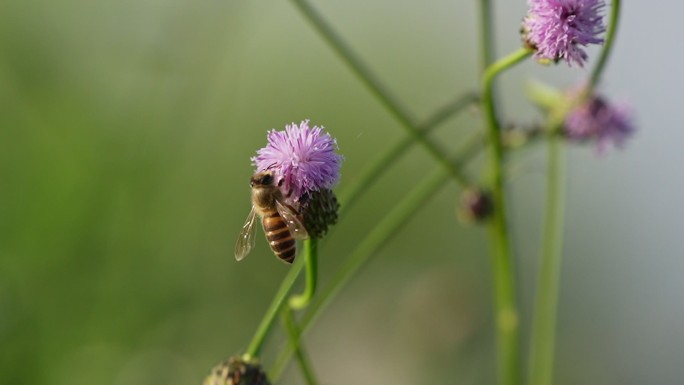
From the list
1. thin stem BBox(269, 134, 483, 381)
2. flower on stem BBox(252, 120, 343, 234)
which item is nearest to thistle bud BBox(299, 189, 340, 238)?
flower on stem BBox(252, 120, 343, 234)

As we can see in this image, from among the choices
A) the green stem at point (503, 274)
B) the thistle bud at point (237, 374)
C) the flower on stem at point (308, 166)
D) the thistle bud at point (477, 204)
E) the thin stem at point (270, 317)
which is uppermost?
the thistle bud at point (477, 204)

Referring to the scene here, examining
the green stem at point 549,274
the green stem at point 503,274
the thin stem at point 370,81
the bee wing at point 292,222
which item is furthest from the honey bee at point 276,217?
the green stem at point 549,274

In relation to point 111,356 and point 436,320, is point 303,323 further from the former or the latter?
point 111,356

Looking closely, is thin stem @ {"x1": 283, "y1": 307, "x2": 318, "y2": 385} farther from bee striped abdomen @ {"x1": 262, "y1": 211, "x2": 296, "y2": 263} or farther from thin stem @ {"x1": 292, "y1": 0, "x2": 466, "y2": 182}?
thin stem @ {"x1": 292, "y1": 0, "x2": 466, "y2": 182}

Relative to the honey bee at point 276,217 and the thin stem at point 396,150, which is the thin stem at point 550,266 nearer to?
the thin stem at point 396,150

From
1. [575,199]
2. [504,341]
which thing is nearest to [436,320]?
[504,341]

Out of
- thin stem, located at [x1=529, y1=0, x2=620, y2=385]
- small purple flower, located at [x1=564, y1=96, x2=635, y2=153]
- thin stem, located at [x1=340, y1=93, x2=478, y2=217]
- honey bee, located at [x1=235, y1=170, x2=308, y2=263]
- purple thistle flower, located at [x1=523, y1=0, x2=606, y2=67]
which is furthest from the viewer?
small purple flower, located at [x1=564, y1=96, x2=635, y2=153]

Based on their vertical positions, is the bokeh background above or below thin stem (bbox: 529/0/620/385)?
above
